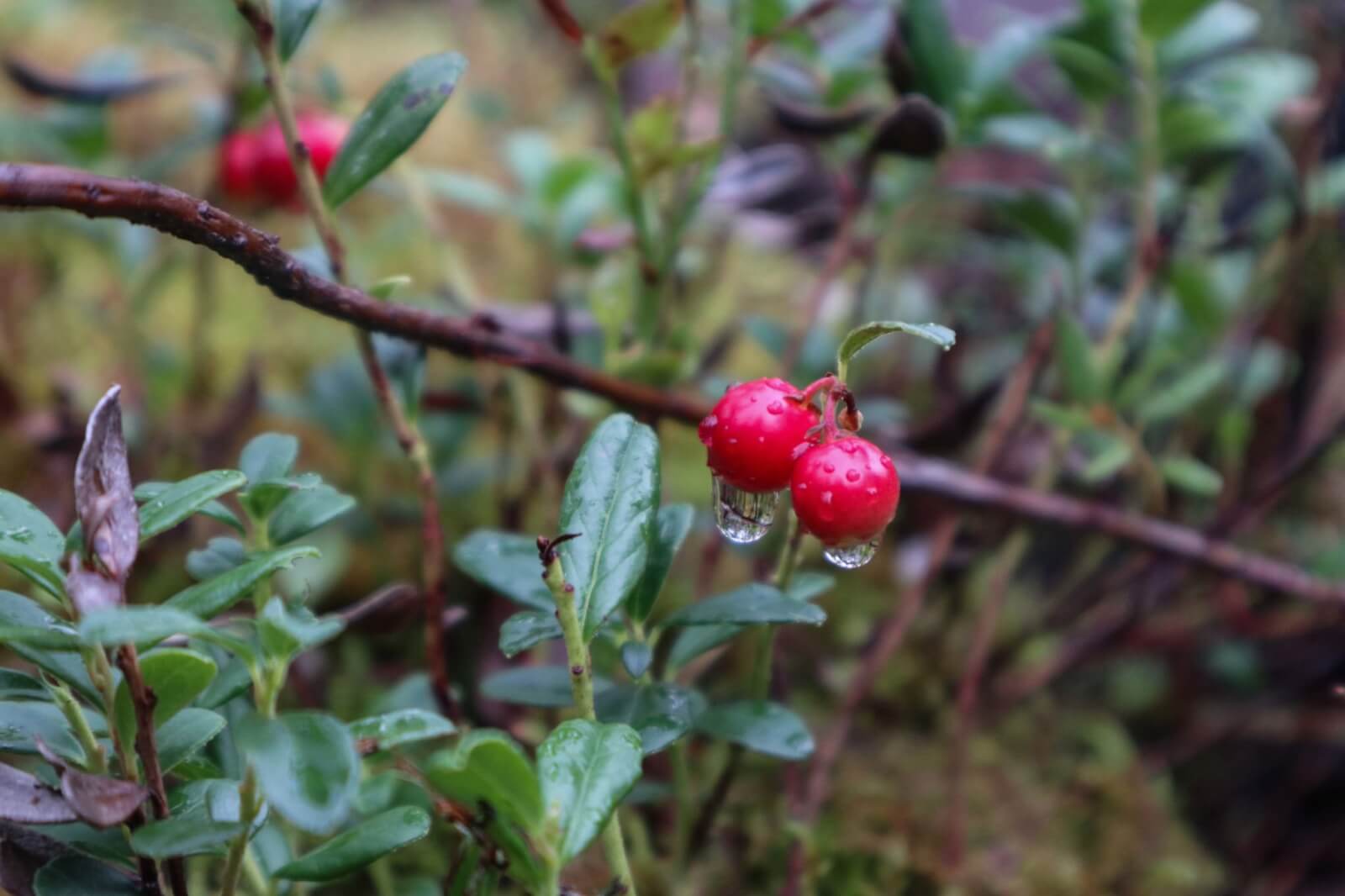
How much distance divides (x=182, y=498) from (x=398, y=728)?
19 cm

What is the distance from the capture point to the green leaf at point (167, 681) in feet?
1.99

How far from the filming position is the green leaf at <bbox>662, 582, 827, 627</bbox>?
0.73 meters

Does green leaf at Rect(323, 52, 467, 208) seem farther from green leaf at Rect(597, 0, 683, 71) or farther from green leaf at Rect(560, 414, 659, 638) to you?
green leaf at Rect(560, 414, 659, 638)

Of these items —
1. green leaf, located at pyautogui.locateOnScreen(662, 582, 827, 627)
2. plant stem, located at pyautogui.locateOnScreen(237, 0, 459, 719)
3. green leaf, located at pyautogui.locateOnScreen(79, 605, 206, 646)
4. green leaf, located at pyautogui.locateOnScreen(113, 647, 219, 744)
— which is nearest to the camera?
green leaf, located at pyautogui.locateOnScreen(79, 605, 206, 646)

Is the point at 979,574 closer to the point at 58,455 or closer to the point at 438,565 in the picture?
the point at 438,565

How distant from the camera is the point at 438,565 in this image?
990 mm

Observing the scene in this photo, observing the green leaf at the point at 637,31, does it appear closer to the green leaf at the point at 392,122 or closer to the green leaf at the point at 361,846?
the green leaf at the point at 392,122

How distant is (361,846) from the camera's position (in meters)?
0.63

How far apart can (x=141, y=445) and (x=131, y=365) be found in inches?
10.9

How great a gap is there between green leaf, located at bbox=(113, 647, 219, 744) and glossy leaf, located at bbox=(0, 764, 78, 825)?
48mm

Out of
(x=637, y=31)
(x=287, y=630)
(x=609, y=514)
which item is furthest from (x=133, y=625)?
(x=637, y=31)

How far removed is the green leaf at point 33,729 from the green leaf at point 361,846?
161 millimetres

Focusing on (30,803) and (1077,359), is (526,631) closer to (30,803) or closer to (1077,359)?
(30,803)

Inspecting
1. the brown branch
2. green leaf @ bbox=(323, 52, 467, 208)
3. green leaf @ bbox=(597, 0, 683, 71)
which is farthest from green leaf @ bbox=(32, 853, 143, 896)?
green leaf @ bbox=(597, 0, 683, 71)
